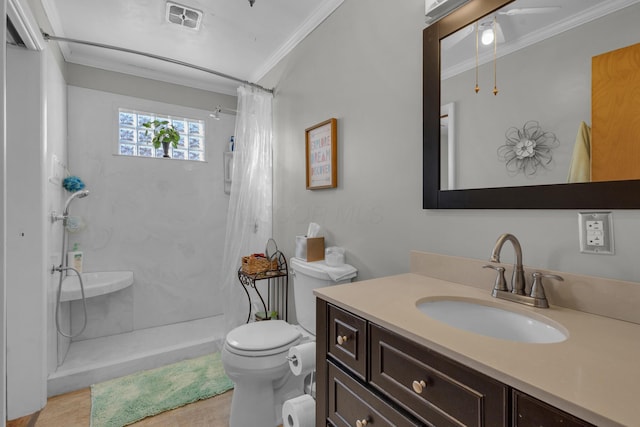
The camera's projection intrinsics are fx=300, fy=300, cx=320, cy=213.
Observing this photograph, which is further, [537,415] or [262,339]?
[262,339]

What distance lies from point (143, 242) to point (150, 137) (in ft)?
3.29

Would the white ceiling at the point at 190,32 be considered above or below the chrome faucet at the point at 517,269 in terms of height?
above

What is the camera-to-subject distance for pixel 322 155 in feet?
6.46

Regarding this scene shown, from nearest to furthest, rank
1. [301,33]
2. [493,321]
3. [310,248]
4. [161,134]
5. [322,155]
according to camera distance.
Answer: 1. [493,321]
2. [310,248]
3. [322,155]
4. [301,33]
5. [161,134]

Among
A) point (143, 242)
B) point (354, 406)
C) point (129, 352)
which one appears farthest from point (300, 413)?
point (143, 242)

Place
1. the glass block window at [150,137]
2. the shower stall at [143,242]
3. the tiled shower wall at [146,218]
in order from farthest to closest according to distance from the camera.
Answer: the glass block window at [150,137] < the tiled shower wall at [146,218] < the shower stall at [143,242]

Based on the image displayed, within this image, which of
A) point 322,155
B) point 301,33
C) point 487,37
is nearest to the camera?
point 487,37

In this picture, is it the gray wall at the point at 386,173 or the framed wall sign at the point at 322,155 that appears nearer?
the gray wall at the point at 386,173

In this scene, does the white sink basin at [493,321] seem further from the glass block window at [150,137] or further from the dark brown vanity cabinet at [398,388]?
the glass block window at [150,137]

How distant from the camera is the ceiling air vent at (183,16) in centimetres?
190

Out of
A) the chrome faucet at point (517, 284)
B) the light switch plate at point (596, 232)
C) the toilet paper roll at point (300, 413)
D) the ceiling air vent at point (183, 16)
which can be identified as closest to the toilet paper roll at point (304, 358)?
the toilet paper roll at point (300, 413)

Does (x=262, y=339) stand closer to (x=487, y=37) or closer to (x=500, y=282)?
(x=500, y=282)

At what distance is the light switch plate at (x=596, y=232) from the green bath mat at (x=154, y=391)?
6.89ft

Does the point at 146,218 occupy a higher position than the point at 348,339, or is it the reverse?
the point at 146,218
